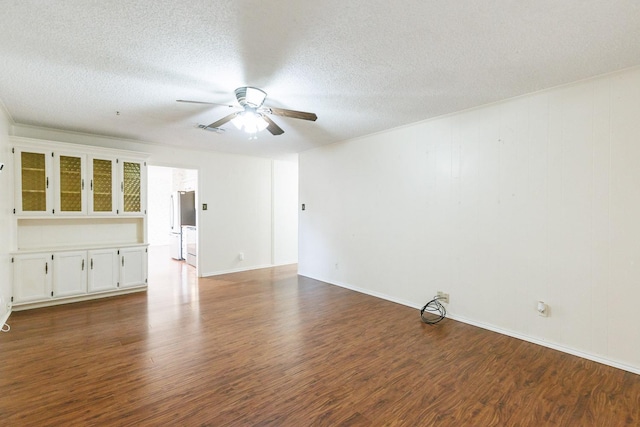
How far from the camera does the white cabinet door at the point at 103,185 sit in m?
4.35

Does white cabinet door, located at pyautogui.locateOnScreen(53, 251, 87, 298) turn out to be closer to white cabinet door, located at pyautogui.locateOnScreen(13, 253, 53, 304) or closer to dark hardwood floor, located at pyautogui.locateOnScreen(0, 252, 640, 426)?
white cabinet door, located at pyautogui.locateOnScreen(13, 253, 53, 304)

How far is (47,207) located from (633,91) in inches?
257

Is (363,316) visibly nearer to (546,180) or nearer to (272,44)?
(546,180)

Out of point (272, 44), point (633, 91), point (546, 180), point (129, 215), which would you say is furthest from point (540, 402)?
point (129, 215)

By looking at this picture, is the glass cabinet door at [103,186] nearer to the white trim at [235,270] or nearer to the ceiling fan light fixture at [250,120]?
the white trim at [235,270]

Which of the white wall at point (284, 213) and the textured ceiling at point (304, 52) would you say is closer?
the textured ceiling at point (304, 52)

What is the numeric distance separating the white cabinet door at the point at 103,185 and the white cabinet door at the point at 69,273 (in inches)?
25.8

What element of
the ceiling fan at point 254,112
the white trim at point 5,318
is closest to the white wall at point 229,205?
the white trim at point 5,318

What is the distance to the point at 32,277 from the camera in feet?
12.7

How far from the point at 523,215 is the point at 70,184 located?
18.9ft

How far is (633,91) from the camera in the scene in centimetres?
246

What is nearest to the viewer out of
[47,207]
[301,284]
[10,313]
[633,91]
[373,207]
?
[633,91]

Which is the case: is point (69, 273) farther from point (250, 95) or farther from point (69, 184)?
point (250, 95)

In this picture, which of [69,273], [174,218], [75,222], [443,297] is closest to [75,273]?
[69,273]
